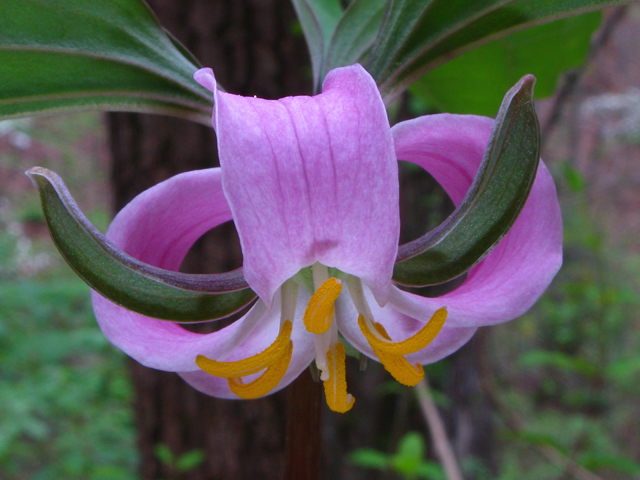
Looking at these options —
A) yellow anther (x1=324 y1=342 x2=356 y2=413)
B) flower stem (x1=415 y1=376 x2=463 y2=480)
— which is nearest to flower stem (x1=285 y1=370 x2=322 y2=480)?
yellow anther (x1=324 y1=342 x2=356 y2=413)

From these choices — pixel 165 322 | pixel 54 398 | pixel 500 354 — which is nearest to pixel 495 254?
→ pixel 165 322

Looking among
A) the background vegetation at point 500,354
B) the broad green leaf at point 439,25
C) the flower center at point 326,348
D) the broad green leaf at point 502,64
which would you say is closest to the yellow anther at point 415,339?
the flower center at point 326,348

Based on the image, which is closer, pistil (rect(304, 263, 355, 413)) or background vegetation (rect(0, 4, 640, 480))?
pistil (rect(304, 263, 355, 413))

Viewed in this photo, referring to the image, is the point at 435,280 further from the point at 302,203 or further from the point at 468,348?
the point at 468,348

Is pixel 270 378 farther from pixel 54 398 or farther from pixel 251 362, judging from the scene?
pixel 54 398

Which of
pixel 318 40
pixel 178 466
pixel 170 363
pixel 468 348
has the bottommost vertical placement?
pixel 178 466

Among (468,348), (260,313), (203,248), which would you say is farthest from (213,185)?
(468,348)

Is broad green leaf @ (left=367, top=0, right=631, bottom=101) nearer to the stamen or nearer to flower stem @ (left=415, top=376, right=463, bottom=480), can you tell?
the stamen
